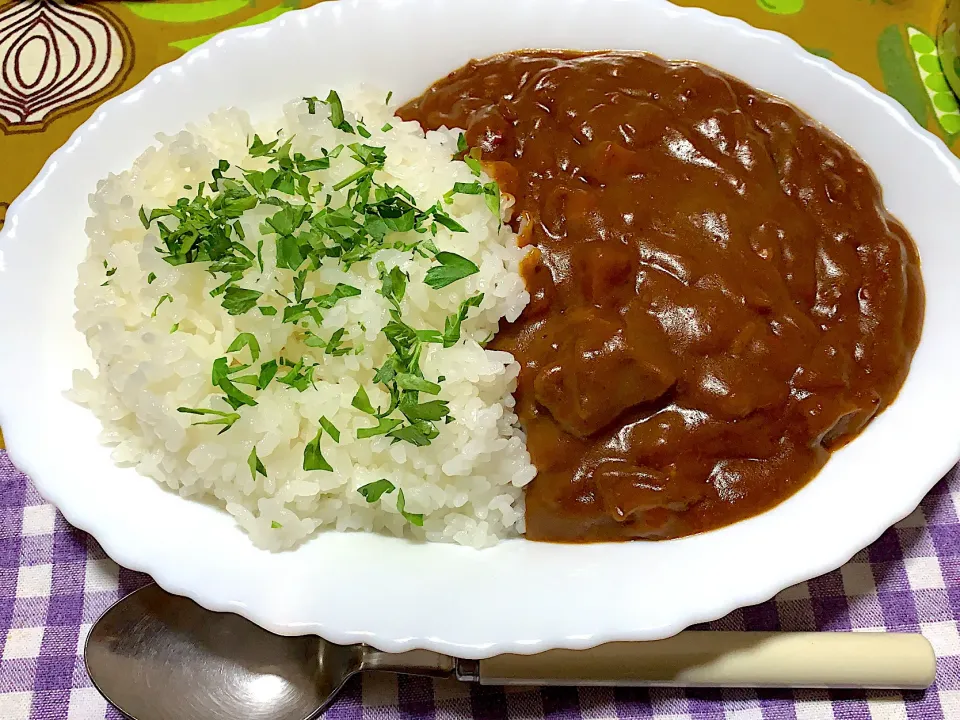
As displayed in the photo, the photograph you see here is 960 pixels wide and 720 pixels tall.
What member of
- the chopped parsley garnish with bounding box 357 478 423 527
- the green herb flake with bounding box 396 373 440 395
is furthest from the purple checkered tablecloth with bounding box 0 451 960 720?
the green herb flake with bounding box 396 373 440 395

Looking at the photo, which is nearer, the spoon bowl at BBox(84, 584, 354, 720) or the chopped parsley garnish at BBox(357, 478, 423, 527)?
the chopped parsley garnish at BBox(357, 478, 423, 527)

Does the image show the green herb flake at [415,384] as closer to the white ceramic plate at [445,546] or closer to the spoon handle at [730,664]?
the white ceramic plate at [445,546]

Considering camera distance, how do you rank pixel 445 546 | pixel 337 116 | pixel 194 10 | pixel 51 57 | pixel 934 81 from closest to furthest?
pixel 445 546 < pixel 337 116 < pixel 934 81 < pixel 51 57 < pixel 194 10

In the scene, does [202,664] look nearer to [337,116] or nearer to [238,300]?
[238,300]

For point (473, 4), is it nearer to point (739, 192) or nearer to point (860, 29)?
point (739, 192)

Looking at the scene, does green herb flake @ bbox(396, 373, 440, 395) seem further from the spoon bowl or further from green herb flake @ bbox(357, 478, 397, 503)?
the spoon bowl

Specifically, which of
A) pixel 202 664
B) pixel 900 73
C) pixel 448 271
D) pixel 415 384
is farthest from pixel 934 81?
pixel 202 664
